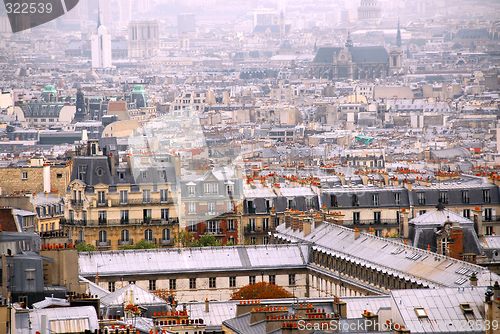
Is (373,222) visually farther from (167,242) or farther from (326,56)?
(326,56)

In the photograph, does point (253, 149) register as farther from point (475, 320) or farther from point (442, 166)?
point (475, 320)

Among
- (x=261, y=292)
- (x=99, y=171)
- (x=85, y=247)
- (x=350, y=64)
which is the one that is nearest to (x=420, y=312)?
(x=261, y=292)

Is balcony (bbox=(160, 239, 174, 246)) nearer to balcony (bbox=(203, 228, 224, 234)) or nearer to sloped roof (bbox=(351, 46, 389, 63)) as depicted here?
balcony (bbox=(203, 228, 224, 234))

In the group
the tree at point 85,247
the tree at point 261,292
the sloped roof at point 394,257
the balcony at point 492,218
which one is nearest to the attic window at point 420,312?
the sloped roof at point 394,257

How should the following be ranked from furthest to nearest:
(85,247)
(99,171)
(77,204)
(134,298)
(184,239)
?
1. (99,171)
2. (77,204)
3. (184,239)
4. (85,247)
5. (134,298)

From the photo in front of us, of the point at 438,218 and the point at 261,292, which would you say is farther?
the point at 438,218

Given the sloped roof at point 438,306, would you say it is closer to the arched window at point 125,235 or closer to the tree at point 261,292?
the tree at point 261,292

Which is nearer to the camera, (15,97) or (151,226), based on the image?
(151,226)

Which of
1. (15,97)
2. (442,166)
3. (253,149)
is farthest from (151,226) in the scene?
(15,97)

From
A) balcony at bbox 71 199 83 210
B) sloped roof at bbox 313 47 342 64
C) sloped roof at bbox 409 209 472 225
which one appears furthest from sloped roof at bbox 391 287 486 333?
sloped roof at bbox 313 47 342 64
